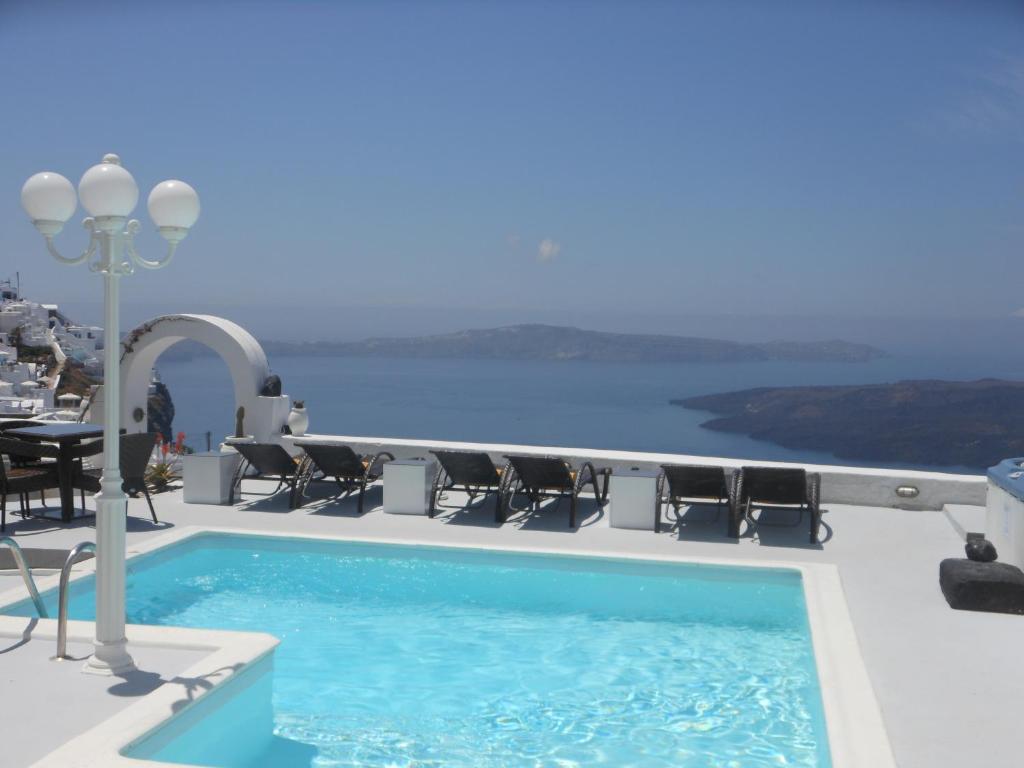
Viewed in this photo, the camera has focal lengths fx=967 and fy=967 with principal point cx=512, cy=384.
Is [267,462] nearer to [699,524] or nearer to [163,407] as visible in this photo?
[699,524]

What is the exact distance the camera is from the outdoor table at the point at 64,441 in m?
9.14

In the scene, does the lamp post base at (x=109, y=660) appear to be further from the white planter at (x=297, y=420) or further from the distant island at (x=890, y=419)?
the distant island at (x=890, y=419)

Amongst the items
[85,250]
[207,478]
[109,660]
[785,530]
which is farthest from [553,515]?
[85,250]

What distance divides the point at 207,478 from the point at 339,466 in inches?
57.7

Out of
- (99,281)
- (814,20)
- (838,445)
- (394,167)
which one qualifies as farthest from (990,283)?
(99,281)

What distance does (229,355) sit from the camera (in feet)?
Result: 39.9

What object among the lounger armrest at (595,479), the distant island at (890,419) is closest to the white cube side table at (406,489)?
the lounger armrest at (595,479)

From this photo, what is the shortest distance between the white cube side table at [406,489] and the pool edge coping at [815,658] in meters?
2.63

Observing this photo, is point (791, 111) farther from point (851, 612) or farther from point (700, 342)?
point (851, 612)

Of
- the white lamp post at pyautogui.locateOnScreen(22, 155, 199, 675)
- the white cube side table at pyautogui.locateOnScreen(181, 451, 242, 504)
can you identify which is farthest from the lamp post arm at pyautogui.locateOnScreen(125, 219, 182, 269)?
the white cube side table at pyautogui.locateOnScreen(181, 451, 242, 504)

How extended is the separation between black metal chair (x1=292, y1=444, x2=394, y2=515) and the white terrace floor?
26 centimetres

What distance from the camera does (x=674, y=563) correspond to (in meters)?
8.16

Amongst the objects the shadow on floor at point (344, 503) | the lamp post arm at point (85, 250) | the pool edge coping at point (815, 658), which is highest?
the lamp post arm at point (85, 250)

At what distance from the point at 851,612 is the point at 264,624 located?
166 inches
